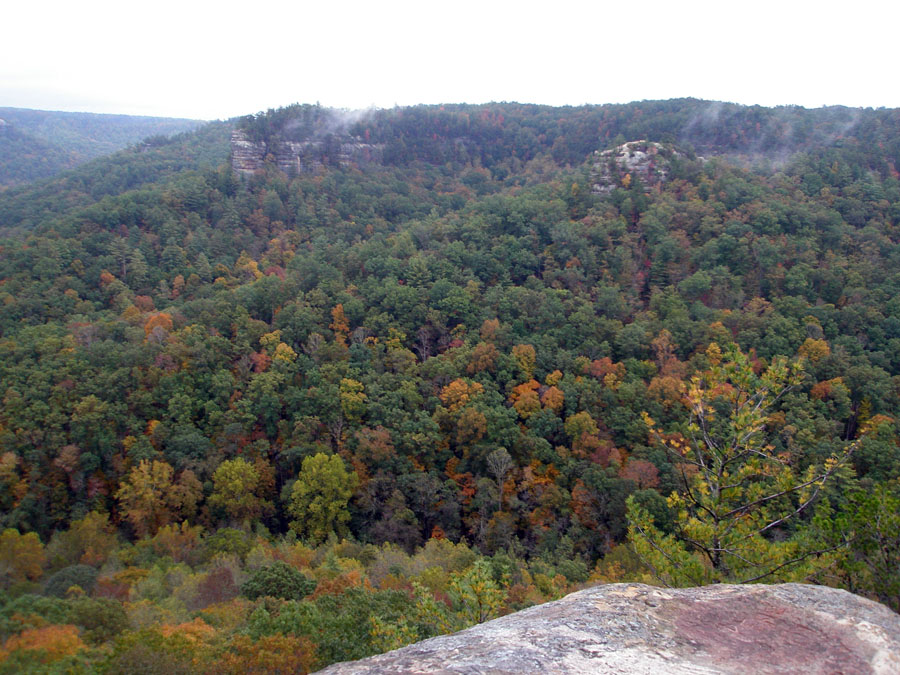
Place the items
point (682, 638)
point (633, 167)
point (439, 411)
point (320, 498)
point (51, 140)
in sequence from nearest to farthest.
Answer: point (682, 638), point (320, 498), point (439, 411), point (633, 167), point (51, 140)

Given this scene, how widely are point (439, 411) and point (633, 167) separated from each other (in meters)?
42.2

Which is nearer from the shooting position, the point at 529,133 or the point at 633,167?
the point at 633,167

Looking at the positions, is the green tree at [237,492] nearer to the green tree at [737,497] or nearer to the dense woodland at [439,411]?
the dense woodland at [439,411]

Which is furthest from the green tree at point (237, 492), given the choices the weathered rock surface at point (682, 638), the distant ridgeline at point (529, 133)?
the distant ridgeline at point (529, 133)

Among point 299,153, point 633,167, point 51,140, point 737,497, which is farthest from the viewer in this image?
point 51,140

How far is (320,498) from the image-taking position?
26.4m

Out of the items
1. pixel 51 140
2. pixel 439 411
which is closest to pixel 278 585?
pixel 439 411

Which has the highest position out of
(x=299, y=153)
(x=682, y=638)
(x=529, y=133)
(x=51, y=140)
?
(x=51, y=140)

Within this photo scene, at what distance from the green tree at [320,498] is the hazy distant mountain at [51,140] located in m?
131

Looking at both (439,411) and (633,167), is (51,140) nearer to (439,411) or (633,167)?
(633,167)

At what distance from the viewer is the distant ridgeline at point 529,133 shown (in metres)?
68.8

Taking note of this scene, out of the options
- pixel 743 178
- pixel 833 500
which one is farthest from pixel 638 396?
pixel 743 178

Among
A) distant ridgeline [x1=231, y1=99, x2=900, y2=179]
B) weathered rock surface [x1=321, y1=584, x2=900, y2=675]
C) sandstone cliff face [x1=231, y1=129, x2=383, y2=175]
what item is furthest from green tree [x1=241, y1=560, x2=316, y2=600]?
sandstone cliff face [x1=231, y1=129, x2=383, y2=175]

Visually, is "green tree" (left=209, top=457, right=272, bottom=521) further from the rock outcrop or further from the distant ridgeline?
the distant ridgeline
